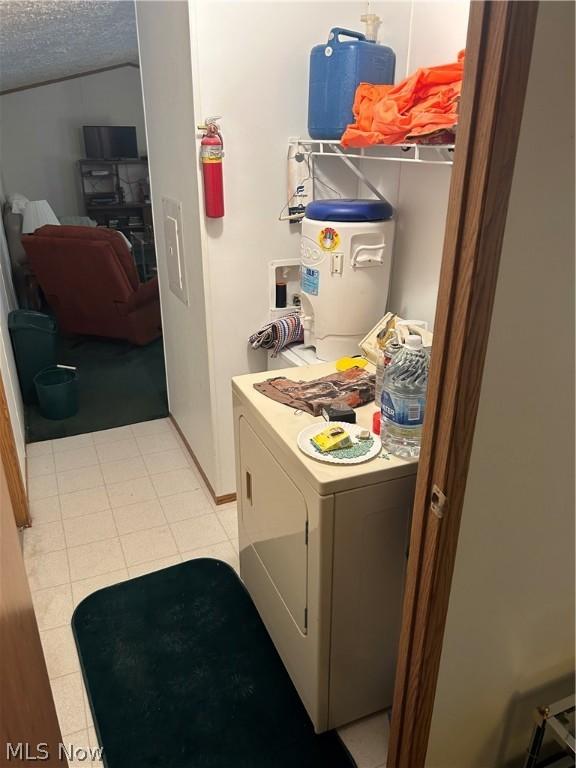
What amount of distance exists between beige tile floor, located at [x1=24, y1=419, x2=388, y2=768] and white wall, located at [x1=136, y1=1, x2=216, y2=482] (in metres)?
0.21

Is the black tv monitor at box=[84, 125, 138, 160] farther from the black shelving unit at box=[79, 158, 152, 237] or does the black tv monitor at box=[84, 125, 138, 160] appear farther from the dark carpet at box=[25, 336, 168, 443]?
the dark carpet at box=[25, 336, 168, 443]

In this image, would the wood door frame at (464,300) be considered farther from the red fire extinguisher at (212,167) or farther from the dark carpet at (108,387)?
the dark carpet at (108,387)

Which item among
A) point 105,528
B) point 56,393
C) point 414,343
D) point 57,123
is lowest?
point 105,528

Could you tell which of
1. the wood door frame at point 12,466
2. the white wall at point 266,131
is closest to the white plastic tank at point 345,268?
the white wall at point 266,131

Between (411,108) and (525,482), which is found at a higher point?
(411,108)

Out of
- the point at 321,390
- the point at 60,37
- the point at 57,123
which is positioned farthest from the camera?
the point at 57,123

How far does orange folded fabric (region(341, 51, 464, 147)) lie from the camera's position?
1.47 meters

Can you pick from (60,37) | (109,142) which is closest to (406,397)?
(60,37)

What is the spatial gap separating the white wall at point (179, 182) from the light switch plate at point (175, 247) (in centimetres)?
4

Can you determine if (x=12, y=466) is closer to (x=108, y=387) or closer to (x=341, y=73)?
(x=108, y=387)

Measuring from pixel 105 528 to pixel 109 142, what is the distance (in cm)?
626

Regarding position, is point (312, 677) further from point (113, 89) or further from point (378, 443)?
point (113, 89)

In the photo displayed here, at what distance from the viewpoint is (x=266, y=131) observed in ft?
6.95

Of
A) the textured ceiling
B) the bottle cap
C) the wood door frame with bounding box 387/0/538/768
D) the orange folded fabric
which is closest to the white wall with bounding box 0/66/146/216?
the textured ceiling
